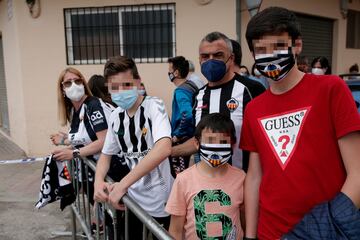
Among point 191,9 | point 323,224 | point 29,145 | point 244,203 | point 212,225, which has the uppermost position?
point 191,9

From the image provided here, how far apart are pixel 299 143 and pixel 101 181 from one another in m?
1.34

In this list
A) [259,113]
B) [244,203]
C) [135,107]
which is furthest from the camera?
[135,107]

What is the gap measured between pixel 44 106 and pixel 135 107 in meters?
5.89

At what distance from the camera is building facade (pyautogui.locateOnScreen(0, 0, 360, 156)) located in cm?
680

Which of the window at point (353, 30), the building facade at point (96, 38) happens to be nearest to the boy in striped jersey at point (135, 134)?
the building facade at point (96, 38)

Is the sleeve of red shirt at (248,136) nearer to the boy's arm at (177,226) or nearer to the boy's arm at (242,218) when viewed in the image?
the boy's arm at (242,218)

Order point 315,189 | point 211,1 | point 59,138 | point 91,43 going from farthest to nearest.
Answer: point 91,43 < point 211,1 < point 59,138 < point 315,189

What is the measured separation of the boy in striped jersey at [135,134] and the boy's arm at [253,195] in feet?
1.72

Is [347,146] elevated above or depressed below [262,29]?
below

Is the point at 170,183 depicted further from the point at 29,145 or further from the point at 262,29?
the point at 29,145

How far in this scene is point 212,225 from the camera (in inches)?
76.0

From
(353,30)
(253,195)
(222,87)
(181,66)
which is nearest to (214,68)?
(222,87)

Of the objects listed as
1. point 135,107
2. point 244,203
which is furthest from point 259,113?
point 135,107

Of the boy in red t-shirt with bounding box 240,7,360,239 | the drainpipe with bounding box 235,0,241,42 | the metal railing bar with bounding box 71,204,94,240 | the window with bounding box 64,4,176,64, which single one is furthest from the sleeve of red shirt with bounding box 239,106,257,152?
the window with bounding box 64,4,176,64
